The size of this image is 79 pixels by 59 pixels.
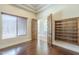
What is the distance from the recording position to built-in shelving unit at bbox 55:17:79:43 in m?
2.19

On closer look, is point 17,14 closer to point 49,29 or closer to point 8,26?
point 8,26

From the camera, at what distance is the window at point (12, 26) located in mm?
2230

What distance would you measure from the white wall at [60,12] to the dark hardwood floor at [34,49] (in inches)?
24.2

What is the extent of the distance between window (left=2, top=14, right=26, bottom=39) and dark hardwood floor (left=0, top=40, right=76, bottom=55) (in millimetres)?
274

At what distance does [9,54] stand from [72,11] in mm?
1598

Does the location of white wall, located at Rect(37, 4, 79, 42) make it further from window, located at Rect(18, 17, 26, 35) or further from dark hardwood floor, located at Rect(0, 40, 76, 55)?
dark hardwood floor, located at Rect(0, 40, 76, 55)

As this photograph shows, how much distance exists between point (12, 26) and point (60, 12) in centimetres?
109

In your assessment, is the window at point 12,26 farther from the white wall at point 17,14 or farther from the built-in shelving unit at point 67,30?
the built-in shelving unit at point 67,30

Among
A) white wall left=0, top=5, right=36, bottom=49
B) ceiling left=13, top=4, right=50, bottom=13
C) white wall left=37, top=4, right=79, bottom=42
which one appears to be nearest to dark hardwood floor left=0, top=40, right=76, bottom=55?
white wall left=0, top=5, right=36, bottom=49

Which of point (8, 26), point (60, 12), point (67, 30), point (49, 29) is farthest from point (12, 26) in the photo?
point (67, 30)

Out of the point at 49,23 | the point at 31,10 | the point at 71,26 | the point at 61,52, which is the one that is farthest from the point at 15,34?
the point at 71,26

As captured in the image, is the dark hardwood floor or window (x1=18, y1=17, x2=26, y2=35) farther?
Answer: window (x1=18, y1=17, x2=26, y2=35)

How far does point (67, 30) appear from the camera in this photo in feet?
7.39
